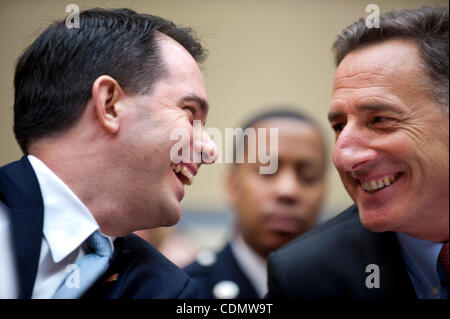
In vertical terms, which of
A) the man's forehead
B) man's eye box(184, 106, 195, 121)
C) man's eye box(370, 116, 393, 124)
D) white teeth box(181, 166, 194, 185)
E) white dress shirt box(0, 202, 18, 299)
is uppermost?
the man's forehead

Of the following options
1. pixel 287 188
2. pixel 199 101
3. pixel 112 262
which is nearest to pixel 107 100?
pixel 199 101

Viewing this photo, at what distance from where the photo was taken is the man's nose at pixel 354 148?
110 centimetres

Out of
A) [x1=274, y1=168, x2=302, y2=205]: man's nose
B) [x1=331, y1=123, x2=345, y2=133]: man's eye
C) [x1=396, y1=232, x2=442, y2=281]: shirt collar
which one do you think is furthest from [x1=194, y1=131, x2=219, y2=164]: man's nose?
[x1=396, y1=232, x2=442, y2=281]: shirt collar

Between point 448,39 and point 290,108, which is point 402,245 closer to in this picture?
point 448,39

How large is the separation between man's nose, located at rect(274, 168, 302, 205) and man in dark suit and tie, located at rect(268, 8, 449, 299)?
0.79 ft

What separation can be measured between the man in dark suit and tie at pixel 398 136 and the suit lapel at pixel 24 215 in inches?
22.4

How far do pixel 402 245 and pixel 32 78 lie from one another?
827mm

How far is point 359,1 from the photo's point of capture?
121 centimetres

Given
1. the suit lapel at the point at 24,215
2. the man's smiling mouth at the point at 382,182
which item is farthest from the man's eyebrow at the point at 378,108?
the suit lapel at the point at 24,215

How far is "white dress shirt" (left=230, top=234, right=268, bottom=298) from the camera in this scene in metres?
1.42

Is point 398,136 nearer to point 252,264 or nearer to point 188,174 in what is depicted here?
point 188,174

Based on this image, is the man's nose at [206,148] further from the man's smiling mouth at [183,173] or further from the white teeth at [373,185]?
the white teeth at [373,185]

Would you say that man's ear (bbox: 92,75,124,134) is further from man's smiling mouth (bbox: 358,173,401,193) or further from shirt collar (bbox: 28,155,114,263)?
man's smiling mouth (bbox: 358,173,401,193)
